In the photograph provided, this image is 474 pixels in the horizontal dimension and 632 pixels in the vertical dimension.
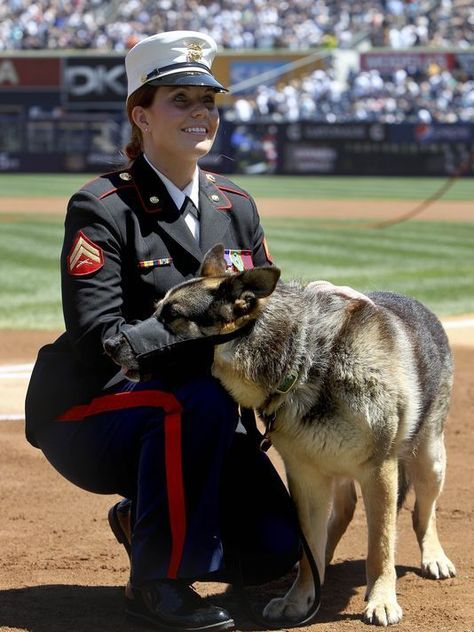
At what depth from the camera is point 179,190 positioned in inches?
162

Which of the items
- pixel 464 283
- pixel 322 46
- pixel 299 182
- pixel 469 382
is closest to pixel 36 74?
pixel 322 46

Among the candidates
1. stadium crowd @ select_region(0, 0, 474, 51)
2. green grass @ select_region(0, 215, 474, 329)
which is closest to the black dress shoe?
green grass @ select_region(0, 215, 474, 329)

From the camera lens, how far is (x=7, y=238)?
54.8ft

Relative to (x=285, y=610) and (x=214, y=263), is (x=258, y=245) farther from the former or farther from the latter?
(x=285, y=610)

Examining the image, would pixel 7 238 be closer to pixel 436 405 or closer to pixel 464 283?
pixel 464 283

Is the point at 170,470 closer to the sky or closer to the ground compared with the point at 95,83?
closer to the ground

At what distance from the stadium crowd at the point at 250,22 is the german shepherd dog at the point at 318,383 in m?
37.2

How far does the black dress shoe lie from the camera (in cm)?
369

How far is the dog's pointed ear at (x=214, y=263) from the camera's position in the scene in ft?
12.4

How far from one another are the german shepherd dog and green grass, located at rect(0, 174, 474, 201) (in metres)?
22.3

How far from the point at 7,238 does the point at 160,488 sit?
13.5 meters

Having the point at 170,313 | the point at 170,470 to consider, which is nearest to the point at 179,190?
the point at 170,313

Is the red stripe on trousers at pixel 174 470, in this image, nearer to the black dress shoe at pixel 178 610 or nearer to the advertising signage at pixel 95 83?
the black dress shoe at pixel 178 610

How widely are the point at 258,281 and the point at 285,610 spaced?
126cm
